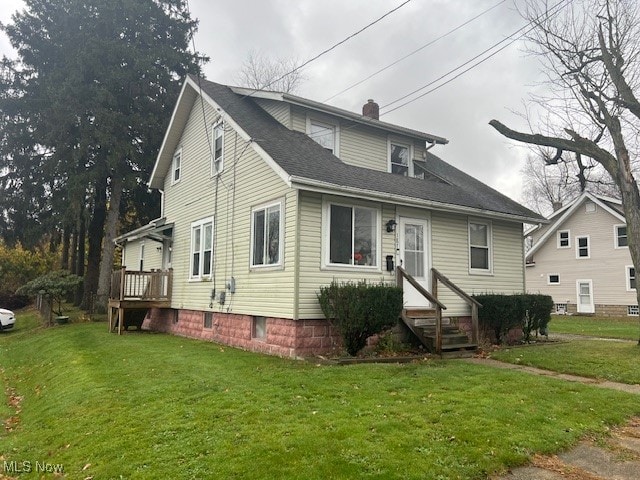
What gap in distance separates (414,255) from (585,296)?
65.7 feet

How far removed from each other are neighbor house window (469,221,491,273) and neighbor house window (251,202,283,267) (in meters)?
5.53

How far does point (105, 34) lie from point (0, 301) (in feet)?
61.0

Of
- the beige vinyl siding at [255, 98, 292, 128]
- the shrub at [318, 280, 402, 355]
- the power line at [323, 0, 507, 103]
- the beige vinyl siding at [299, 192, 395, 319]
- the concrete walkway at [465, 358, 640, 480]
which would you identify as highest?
the power line at [323, 0, 507, 103]

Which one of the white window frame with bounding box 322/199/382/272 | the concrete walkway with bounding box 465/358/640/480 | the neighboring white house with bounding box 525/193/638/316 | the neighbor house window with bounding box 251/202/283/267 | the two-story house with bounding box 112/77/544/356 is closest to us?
the concrete walkway with bounding box 465/358/640/480

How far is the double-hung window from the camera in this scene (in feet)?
88.9

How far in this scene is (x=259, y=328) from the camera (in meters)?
11.2

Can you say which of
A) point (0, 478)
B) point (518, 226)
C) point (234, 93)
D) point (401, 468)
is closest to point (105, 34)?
point (234, 93)

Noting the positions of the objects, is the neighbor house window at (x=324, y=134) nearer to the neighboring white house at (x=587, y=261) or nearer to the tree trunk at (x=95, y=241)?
the tree trunk at (x=95, y=241)

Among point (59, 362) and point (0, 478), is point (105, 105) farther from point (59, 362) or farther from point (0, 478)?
point (0, 478)

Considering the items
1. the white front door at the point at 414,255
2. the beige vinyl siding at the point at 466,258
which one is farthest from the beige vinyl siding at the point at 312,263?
the beige vinyl siding at the point at 466,258

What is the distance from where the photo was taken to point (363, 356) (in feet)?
31.2

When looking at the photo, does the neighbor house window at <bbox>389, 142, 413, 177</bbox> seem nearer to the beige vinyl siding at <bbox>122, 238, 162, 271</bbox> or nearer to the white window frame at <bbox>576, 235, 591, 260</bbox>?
the beige vinyl siding at <bbox>122, 238, 162, 271</bbox>

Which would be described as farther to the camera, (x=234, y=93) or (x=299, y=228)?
(x=234, y=93)

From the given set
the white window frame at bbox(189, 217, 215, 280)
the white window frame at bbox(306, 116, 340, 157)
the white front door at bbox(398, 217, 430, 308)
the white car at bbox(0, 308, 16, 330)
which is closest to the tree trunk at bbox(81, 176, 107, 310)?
the white car at bbox(0, 308, 16, 330)
